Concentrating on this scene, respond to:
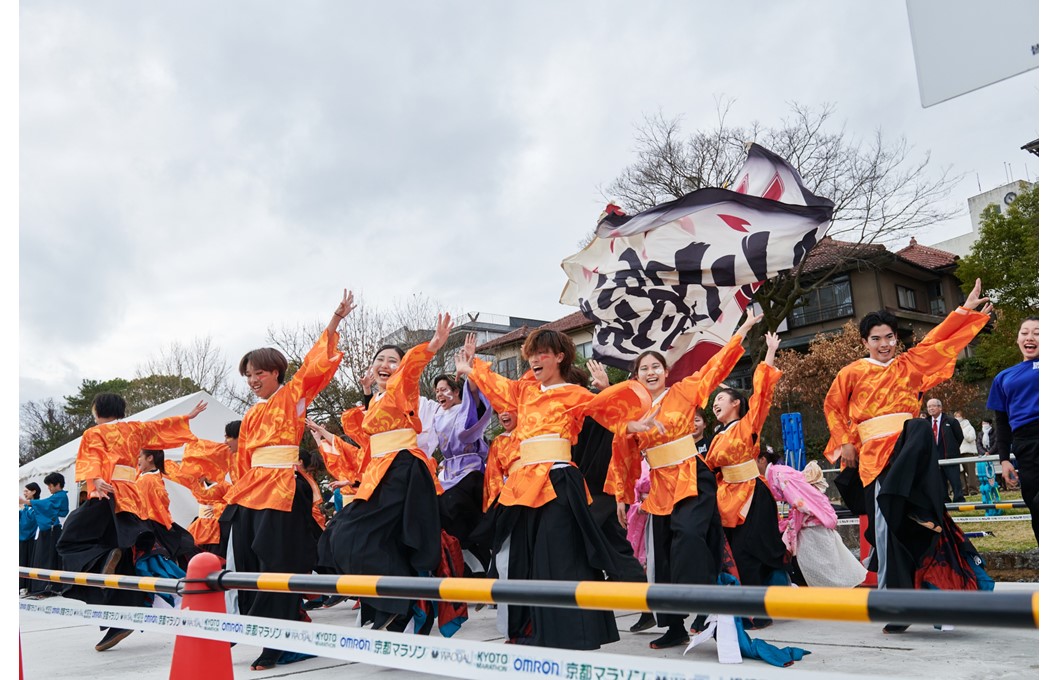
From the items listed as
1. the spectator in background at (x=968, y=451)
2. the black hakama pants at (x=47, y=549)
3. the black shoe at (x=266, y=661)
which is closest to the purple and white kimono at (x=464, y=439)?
the black shoe at (x=266, y=661)

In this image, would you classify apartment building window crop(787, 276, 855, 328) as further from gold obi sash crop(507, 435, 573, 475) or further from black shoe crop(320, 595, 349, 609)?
gold obi sash crop(507, 435, 573, 475)

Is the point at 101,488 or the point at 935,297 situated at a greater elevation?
the point at 935,297

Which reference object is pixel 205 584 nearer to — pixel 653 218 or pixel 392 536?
pixel 392 536

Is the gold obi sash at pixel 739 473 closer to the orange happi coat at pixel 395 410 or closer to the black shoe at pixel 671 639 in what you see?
the black shoe at pixel 671 639

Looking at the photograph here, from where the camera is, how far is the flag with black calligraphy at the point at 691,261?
8414 millimetres

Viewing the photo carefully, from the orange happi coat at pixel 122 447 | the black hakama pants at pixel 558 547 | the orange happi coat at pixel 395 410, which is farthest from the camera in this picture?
the orange happi coat at pixel 122 447

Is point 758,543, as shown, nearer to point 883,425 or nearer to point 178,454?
point 883,425

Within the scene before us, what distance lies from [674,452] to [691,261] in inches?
153

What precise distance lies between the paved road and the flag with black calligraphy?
3422 millimetres

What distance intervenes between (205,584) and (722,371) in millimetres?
3418

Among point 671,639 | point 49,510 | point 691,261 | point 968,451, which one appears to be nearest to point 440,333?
point 671,639

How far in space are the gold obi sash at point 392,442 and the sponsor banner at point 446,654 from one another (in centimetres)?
186

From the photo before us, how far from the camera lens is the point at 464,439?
23.1 ft

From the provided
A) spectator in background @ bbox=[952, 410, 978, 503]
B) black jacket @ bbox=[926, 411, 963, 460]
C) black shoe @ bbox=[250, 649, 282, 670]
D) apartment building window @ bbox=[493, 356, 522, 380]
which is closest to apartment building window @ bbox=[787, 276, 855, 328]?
apartment building window @ bbox=[493, 356, 522, 380]
